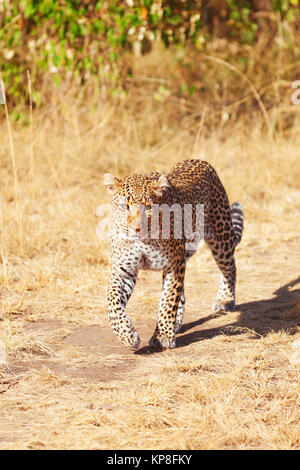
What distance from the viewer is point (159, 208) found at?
4.77m

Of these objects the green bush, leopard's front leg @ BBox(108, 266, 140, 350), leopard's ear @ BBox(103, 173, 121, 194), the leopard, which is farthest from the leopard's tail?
the green bush

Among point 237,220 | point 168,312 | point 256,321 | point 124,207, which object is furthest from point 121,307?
point 237,220

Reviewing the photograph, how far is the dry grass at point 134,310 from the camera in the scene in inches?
148

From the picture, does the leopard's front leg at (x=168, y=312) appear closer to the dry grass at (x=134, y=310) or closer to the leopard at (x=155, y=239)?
the leopard at (x=155, y=239)

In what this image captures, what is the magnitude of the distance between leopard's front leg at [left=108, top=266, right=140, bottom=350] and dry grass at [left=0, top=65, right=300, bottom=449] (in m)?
0.16

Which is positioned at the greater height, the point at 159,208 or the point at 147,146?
the point at 159,208

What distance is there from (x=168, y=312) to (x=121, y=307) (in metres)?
0.35

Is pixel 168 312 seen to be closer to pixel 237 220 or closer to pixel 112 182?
pixel 112 182

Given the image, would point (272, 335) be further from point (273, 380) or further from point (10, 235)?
point (10, 235)

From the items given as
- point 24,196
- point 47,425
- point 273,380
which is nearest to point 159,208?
point 273,380

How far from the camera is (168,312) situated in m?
4.94

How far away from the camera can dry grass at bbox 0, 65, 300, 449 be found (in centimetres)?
375
